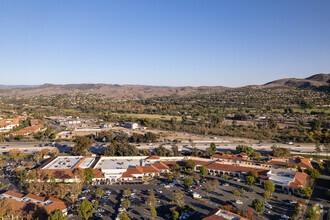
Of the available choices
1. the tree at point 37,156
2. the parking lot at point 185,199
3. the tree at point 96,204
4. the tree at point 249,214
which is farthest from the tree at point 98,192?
the tree at point 37,156

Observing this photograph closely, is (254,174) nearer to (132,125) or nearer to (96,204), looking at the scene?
(96,204)

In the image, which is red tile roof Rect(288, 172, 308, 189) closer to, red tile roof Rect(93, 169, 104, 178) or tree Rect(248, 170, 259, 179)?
tree Rect(248, 170, 259, 179)

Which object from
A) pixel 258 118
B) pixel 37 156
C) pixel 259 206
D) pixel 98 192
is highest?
pixel 258 118

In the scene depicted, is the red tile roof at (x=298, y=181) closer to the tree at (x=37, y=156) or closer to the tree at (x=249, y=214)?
the tree at (x=249, y=214)

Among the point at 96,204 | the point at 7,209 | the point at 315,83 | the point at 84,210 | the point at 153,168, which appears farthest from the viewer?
the point at 315,83

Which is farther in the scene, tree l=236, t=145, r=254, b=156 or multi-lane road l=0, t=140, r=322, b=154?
multi-lane road l=0, t=140, r=322, b=154

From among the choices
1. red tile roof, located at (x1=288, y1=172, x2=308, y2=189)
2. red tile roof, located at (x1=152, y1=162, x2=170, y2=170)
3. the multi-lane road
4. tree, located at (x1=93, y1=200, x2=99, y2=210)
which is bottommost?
the multi-lane road

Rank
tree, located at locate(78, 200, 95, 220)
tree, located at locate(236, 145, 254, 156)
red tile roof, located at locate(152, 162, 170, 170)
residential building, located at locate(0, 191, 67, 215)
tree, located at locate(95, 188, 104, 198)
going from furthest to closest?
tree, located at locate(236, 145, 254, 156), red tile roof, located at locate(152, 162, 170, 170), tree, located at locate(95, 188, 104, 198), residential building, located at locate(0, 191, 67, 215), tree, located at locate(78, 200, 95, 220)

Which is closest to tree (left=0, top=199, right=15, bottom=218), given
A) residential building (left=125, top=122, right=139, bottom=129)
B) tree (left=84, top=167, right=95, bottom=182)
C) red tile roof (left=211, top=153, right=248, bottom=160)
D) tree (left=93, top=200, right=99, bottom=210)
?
tree (left=93, top=200, right=99, bottom=210)

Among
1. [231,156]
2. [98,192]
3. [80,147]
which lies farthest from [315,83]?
[98,192]
